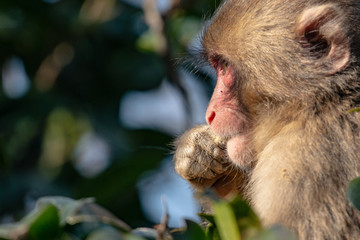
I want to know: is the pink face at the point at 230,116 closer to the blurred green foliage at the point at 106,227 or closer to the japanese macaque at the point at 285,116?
the japanese macaque at the point at 285,116

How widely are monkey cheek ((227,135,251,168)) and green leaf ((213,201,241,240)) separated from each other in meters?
1.39

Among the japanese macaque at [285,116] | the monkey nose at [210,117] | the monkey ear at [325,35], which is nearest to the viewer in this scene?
the japanese macaque at [285,116]

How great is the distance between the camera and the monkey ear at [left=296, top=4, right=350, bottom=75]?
3.04m

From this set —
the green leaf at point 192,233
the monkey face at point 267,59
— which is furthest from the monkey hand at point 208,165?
the green leaf at point 192,233

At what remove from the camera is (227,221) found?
186 cm

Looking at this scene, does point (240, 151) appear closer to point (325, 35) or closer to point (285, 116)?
point (285, 116)

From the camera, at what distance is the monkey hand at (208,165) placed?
3.43 metres

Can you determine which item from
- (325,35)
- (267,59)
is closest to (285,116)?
(267,59)

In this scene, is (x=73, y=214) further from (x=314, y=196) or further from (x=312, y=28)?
(x=312, y=28)

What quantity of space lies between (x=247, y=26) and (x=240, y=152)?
620 millimetres

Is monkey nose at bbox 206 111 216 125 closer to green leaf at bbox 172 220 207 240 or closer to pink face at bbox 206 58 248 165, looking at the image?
pink face at bbox 206 58 248 165

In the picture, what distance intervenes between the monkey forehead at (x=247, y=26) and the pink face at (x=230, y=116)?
0.12 m

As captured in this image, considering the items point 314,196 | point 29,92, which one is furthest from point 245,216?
point 29,92

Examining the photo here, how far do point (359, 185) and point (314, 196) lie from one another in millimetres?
702
